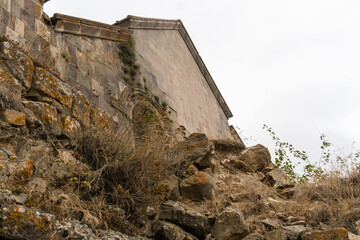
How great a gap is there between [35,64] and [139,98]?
2.66 metres

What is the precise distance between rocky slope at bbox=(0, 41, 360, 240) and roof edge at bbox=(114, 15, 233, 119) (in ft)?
10.8

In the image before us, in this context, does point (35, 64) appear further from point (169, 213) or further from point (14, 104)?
point (169, 213)

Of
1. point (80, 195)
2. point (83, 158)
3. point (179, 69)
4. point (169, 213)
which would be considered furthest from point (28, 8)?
Answer: point (179, 69)

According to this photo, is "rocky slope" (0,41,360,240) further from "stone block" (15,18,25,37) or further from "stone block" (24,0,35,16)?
"stone block" (24,0,35,16)

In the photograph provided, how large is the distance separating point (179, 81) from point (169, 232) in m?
5.83

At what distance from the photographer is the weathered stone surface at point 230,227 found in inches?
154

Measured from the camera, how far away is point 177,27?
1030cm

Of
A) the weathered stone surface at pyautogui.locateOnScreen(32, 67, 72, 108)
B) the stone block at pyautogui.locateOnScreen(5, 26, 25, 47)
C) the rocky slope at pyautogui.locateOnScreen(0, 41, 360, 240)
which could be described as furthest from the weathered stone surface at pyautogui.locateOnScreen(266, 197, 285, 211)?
the stone block at pyautogui.locateOnScreen(5, 26, 25, 47)

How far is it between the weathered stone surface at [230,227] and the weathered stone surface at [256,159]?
2537 mm

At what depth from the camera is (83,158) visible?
14.2 ft

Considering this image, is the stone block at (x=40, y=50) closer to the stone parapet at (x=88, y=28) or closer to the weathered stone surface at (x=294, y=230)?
the stone parapet at (x=88, y=28)

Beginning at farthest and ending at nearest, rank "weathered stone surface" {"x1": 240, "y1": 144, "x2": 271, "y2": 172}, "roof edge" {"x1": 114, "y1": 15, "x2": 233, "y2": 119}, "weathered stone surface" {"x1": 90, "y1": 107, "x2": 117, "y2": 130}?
1. "roof edge" {"x1": 114, "y1": 15, "x2": 233, "y2": 119}
2. "weathered stone surface" {"x1": 240, "y1": 144, "x2": 271, "y2": 172}
3. "weathered stone surface" {"x1": 90, "y1": 107, "x2": 117, "y2": 130}

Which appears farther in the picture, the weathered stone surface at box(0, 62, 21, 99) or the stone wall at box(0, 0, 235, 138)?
the stone wall at box(0, 0, 235, 138)

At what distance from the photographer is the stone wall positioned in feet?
16.6
